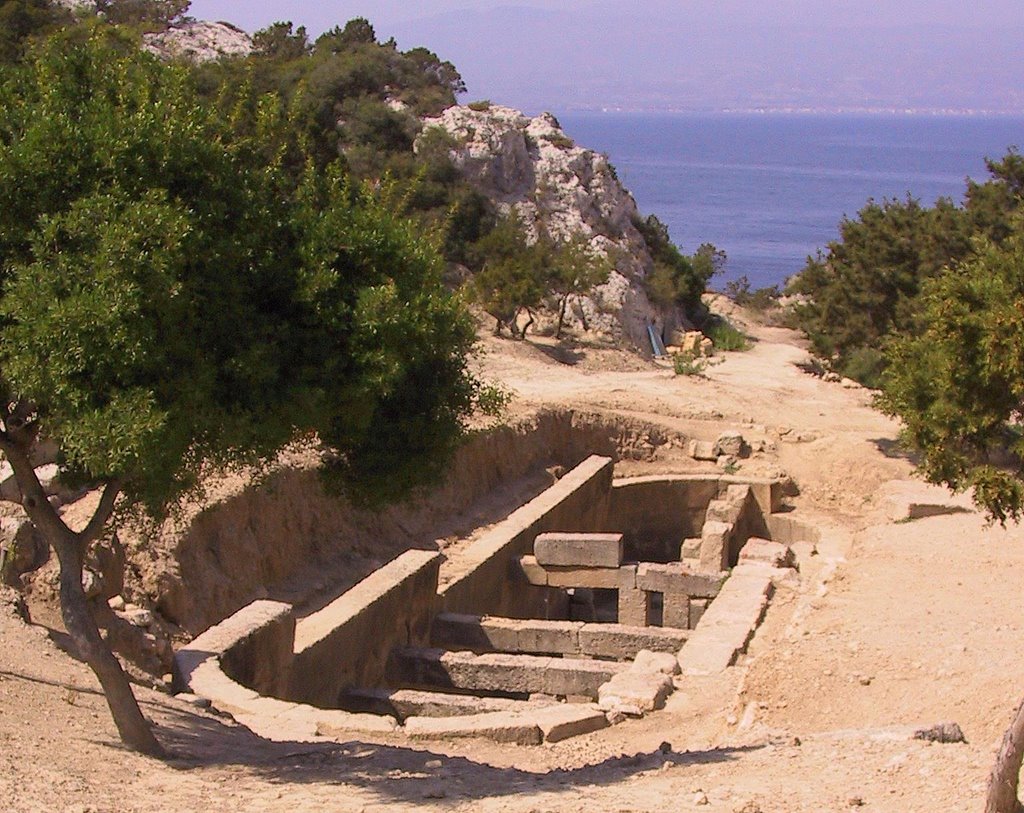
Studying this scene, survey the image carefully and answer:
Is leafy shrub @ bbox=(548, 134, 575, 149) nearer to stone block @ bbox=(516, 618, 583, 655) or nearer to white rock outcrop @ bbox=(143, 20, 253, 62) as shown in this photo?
white rock outcrop @ bbox=(143, 20, 253, 62)

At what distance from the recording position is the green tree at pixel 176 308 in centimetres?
702

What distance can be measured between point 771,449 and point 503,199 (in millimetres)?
17280

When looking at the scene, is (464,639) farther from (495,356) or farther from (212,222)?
(495,356)

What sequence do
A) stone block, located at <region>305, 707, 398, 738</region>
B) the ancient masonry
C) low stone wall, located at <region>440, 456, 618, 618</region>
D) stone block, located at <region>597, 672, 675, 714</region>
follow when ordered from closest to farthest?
1. stone block, located at <region>305, 707, 398, 738</region>
2. the ancient masonry
3. stone block, located at <region>597, 672, 675, 714</region>
4. low stone wall, located at <region>440, 456, 618, 618</region>

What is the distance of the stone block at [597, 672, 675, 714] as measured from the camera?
11.7m

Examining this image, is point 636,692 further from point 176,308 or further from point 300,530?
point 300,530

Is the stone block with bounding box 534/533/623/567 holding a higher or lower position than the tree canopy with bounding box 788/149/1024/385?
lower

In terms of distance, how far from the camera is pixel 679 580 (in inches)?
663

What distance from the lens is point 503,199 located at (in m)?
39.2

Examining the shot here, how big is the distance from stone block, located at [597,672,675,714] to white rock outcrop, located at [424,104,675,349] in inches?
960

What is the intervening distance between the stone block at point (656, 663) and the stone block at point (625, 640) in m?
1.02

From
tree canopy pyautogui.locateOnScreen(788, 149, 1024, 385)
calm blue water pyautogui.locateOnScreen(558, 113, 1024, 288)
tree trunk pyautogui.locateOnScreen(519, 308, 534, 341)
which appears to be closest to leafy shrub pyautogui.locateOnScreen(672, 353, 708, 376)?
tree canopy pyautogui.locateOnScreen(788, 149, 1024, 385)

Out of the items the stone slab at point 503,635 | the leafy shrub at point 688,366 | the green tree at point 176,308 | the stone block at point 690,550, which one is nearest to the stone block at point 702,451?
the stone block at point 690,550

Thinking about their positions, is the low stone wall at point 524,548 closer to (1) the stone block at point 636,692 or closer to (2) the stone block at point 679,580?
(2) the stone block at point 679,580
